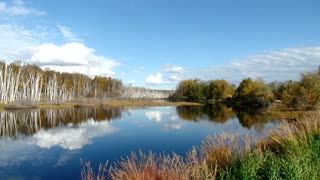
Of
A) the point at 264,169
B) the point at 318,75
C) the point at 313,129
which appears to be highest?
the point at 318,75

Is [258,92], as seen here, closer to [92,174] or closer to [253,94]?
[253,94]

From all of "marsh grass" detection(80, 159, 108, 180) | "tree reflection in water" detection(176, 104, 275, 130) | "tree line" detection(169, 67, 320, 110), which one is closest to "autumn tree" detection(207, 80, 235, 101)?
"tree line" detection(169, 67, 320, 110)

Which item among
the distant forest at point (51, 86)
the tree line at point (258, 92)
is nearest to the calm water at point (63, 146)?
the tree line at point (258, 92)

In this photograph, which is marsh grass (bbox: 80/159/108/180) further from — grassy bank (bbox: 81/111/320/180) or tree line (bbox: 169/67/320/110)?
tree line (bbox: 169/67/320/110)

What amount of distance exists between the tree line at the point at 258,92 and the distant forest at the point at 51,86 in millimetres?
25751

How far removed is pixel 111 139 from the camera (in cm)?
2462

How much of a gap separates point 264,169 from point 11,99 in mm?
61112

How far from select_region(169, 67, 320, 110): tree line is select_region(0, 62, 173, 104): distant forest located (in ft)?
84.5

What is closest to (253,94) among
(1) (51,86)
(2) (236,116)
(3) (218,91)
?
(3) (218,91)

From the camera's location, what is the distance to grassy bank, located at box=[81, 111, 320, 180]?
6.32 m

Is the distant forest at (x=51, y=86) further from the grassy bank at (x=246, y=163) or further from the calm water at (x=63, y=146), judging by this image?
the grassy bank at (x=246, y=163)

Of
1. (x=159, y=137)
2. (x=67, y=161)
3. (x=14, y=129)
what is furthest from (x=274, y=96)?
(x=67, y=161)

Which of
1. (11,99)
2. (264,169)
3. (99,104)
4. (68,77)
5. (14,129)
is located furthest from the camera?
(68,77)

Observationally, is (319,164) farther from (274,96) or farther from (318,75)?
(274,96)
